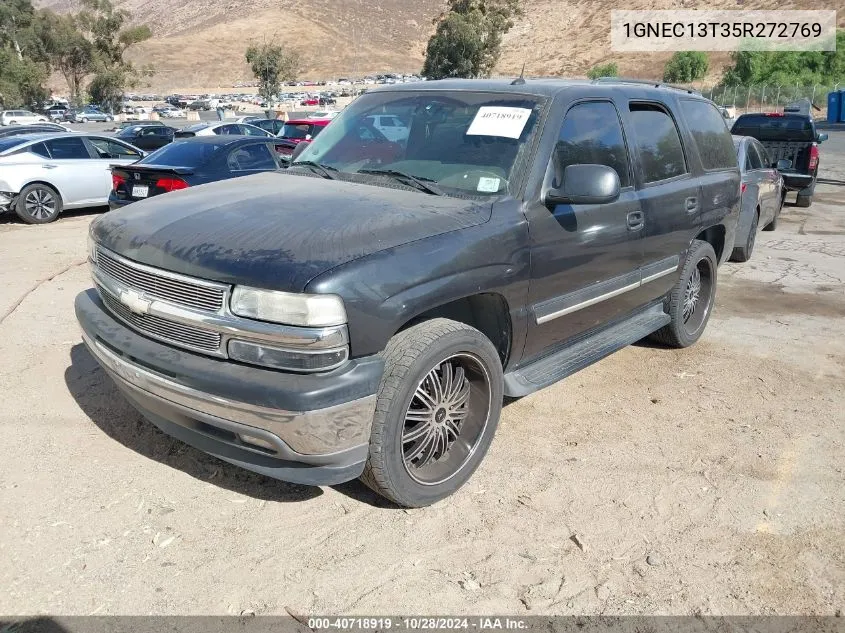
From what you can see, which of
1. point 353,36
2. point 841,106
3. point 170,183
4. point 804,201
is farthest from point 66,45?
point 353,36

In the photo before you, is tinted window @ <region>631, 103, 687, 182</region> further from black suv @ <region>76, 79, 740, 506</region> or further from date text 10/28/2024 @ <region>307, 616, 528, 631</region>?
date text 10/28/2024 @ <region>307, 616, 528, 631</region>

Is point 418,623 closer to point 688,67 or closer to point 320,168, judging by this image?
point 320,168

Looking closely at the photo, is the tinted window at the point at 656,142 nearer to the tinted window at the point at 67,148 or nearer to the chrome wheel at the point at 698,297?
the chrome wheel at the point at 698,297

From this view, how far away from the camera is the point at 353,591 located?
9.23ft

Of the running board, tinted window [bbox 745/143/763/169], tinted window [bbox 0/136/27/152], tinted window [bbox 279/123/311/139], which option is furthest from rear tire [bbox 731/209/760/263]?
tinted window [bbox 279/123/311/139]

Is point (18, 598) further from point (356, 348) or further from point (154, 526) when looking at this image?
point (356, 348)

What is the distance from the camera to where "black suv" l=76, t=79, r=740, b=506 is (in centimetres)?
282

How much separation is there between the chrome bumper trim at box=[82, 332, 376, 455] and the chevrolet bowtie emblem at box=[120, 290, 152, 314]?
1.10 feet

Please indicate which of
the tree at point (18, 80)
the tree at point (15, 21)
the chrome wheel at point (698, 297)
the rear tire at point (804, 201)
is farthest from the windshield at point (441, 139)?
the tree at point (15, 21)

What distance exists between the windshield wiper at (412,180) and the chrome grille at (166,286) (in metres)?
1.30

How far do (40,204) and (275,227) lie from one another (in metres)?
10.3

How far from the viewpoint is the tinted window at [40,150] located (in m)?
11.8

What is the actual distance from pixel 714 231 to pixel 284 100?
8243 cm

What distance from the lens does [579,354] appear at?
4.19m
